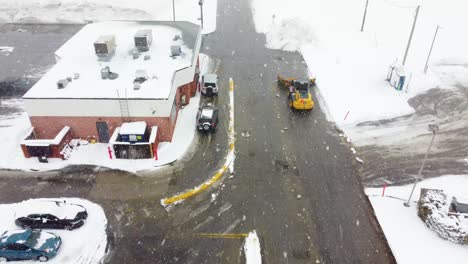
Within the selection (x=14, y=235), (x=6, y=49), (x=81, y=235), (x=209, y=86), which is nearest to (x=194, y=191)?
(x=81, y=235)

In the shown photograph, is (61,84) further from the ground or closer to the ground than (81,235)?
further from the ground

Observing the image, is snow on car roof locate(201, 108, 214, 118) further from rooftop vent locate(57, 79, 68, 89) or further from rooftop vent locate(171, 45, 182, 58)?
rooftop vent locate(57, 79, 68, 89)

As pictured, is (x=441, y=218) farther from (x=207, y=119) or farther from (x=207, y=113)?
(x=207, y=113)

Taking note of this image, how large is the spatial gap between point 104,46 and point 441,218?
1104 inches

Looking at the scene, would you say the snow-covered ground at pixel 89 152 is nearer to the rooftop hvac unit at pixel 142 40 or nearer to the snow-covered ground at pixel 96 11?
the rooftop hvac unit at pixel 142 40

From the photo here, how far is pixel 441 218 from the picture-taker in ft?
67.3

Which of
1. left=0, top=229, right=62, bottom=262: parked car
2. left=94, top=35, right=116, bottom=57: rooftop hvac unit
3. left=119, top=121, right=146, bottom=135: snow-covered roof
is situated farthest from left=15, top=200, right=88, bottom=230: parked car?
left=94, top=35, right=116, bottom=57: rooftop hvac unit

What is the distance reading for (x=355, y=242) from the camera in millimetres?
20562

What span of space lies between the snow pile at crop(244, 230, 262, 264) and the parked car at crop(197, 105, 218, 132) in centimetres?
1048

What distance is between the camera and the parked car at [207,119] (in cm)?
2886

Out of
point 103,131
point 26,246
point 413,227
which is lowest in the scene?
point 413,227

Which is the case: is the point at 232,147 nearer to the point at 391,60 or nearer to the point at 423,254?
the point at 423,254

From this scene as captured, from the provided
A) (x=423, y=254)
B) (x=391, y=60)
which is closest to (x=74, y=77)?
(x=423, y=254)

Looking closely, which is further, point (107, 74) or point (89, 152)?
point (107, 74)
